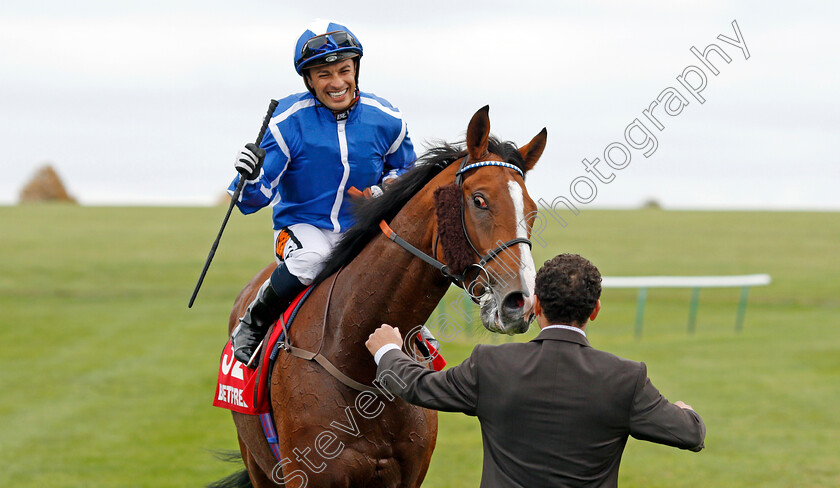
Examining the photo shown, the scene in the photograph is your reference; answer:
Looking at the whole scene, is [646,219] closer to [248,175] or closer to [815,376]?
[815,376]

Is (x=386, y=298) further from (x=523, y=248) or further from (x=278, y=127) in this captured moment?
(x=278, y=127)

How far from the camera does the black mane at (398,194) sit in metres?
3.12

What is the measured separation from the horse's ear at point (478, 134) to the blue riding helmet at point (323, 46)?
3.13 ft

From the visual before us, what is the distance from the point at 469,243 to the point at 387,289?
0.47 metres

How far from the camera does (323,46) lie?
144 inches

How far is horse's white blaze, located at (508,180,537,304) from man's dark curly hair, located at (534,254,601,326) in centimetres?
5

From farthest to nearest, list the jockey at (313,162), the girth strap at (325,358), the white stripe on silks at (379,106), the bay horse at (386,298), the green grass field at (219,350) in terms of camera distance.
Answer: the green grass field at (219,350)
the white stripe on silks at (379,106)
the jockey at (313,162)
the girth strap at (325,358)
the bay horse at (386,298)

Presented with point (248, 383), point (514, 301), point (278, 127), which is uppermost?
point (278, 127)

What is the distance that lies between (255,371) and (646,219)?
1331 inches

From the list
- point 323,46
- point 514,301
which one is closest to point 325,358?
point 514,301

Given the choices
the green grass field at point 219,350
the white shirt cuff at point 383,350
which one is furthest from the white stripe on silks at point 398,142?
the green grass field at point 219,350

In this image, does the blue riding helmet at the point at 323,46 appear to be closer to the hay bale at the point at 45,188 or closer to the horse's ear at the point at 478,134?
the horse's ear at the point at 478,134

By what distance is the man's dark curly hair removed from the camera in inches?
103

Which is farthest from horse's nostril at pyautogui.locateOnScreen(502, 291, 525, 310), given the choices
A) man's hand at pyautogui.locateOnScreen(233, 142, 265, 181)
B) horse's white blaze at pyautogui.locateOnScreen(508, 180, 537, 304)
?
man's hand at pyautogui.locateOnScreen(233, 142, 265, 181)
